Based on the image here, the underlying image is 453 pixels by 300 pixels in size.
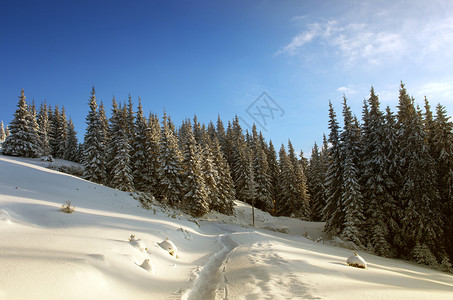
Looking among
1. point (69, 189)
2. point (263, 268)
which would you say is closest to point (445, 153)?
point (263, 268)

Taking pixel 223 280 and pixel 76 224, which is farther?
pixel 76 224

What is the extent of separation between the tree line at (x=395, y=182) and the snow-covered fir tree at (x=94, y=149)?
108 ft

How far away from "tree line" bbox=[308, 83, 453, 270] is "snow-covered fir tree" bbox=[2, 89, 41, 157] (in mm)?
45415

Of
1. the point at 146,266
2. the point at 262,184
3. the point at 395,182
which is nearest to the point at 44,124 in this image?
the point at 262,184

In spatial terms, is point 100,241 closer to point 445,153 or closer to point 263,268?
point 263,268

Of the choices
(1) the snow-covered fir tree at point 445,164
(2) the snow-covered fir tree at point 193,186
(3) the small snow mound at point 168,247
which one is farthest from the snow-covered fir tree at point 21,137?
(1) the snow-covered fir tree at point 445,164

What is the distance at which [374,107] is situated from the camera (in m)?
30.2

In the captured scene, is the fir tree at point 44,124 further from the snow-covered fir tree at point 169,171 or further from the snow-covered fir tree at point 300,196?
the snow-covered fir tree at point 300,196

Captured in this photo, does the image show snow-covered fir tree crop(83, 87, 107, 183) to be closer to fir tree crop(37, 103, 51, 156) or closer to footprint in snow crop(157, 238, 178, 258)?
fir tree crop(37, 103, 51, 156)

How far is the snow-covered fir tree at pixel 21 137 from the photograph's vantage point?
3538 centimetres

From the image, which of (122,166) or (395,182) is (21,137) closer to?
(122,166)

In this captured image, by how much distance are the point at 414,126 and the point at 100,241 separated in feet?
104

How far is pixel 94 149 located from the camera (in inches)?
1367

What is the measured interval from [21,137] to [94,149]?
1233cm
